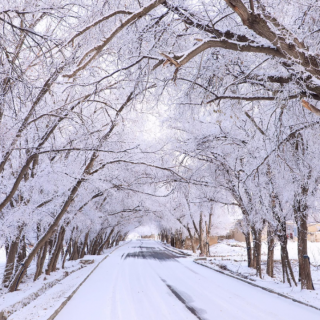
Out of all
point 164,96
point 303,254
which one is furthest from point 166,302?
point 164,96

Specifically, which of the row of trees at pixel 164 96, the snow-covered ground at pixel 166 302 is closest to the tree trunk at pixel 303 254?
the row of trees at pixel 164 96

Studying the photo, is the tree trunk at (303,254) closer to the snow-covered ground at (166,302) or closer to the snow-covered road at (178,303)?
the snow-covered ground at (166,302)

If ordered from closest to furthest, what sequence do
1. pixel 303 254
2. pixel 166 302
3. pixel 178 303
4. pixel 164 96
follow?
pixel 164 96, pixel 178 303, pixel 166 302, pixel 303 254

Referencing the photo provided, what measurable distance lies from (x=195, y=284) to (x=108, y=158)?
6.72 metres

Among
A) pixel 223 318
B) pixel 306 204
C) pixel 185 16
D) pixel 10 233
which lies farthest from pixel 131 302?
pixel 185 16

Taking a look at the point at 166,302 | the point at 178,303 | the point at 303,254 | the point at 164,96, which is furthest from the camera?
the point at 303,254

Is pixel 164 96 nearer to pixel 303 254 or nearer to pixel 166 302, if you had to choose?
pixel 166 302

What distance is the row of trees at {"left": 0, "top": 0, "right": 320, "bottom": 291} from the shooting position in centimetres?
432

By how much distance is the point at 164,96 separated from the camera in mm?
7824

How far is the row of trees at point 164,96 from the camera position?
4324mm

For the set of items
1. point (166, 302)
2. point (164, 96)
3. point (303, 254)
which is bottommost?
point (166, 302)

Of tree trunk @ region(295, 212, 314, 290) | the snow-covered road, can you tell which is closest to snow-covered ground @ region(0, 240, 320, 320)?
the snow-covered road

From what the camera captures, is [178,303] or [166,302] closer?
[178,303]

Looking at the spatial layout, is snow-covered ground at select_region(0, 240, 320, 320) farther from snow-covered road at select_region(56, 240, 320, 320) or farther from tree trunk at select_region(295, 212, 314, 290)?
tree trunk at select_region(295, 212, 314, 290)
